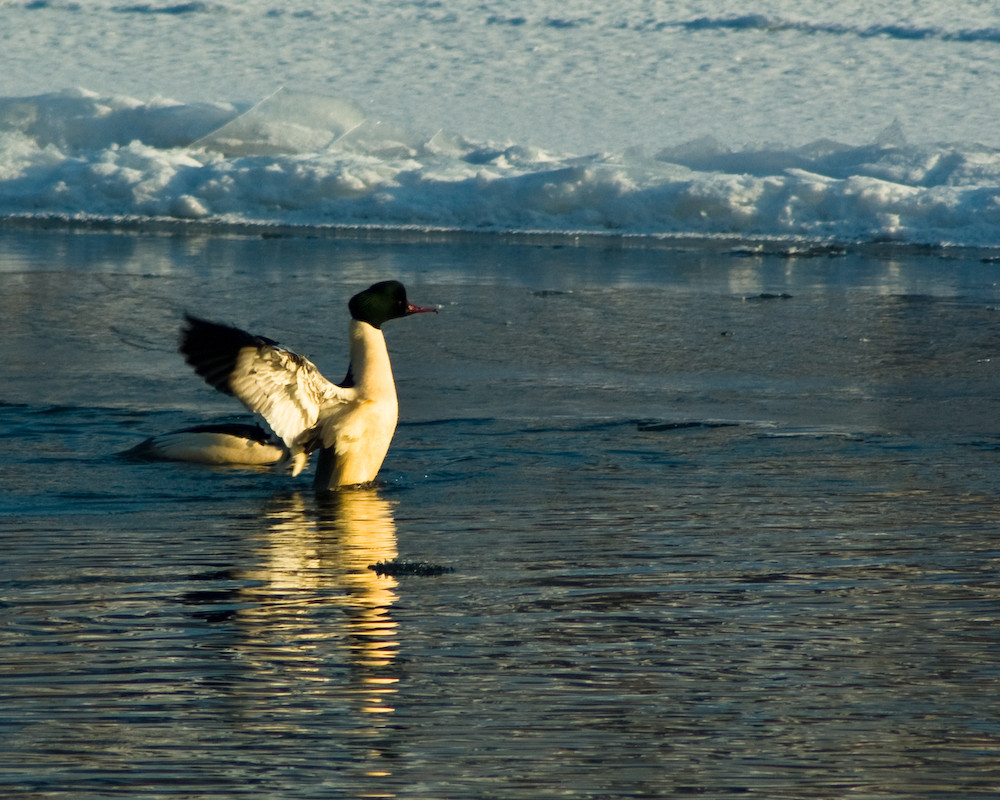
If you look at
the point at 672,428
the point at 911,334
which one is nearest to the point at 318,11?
the point at 911,334

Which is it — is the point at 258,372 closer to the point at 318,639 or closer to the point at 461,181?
the point at 318,639

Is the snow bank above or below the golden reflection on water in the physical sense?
above

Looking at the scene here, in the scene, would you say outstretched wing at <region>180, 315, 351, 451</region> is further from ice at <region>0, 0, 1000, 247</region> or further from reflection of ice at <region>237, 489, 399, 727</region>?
ice at <region>0, 0, 1000, 247</region>

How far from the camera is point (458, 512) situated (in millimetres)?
6227

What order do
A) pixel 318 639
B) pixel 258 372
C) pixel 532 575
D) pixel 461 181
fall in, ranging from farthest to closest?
pixel 461 181, pixel 258 372, pixel 532 575, pixel 318 639

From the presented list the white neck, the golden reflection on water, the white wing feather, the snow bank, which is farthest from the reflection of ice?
the snow bank

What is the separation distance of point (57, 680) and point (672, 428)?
4739 mm

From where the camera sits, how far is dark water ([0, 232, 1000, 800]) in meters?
3.34

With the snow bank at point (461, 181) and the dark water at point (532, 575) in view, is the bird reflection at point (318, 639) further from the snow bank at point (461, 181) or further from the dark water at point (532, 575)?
the snow bank at point (461, 181)

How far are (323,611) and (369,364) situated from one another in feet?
9.56

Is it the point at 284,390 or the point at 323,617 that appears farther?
the point at 284,390

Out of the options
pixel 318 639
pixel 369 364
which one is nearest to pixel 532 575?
pixel 318 639

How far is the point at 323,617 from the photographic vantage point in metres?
4.46

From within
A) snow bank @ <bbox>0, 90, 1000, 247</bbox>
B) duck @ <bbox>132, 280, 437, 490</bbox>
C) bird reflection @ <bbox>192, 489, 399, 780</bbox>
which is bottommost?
bird reflection @ <bbox>192, 489, 399, 780</bbox>
